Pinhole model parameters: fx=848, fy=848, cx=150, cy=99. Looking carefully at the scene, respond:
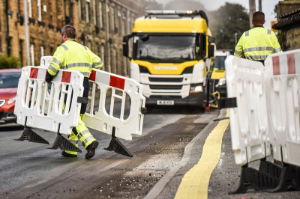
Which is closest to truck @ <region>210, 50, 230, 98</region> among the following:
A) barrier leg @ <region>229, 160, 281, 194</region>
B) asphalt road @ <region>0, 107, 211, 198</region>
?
asphalt road @ <region>0, 107, 211, 198</region>

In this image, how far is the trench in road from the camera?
7746mm

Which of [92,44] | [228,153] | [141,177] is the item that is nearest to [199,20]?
[228,153]

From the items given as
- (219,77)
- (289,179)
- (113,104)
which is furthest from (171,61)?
(289,179)

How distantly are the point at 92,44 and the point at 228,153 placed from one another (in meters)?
52.8

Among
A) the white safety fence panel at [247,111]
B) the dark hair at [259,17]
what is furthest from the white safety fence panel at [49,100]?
the white safety fence panel at [247,111]

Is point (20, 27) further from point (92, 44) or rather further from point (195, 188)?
point (195, 188)

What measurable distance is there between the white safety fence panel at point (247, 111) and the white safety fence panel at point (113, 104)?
4.26 meters

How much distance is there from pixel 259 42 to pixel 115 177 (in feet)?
11.5

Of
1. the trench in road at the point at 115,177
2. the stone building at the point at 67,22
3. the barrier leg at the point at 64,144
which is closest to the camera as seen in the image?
the trench in road at the point at 115,177

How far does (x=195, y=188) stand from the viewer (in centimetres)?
741

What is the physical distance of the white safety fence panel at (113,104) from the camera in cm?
1159

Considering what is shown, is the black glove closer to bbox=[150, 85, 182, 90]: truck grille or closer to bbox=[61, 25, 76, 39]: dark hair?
bbox=[61, 25, 76, 39]: dark hair

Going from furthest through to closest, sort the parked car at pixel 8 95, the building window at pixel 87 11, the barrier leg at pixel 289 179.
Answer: the building window at pixel 87 11 < the parked car at pixel 8 95 < the barrier leg at pixel 289 179

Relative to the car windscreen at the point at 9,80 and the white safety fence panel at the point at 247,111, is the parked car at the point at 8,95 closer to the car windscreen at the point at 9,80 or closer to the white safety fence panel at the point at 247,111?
the car windscreen at the point at 9,80
